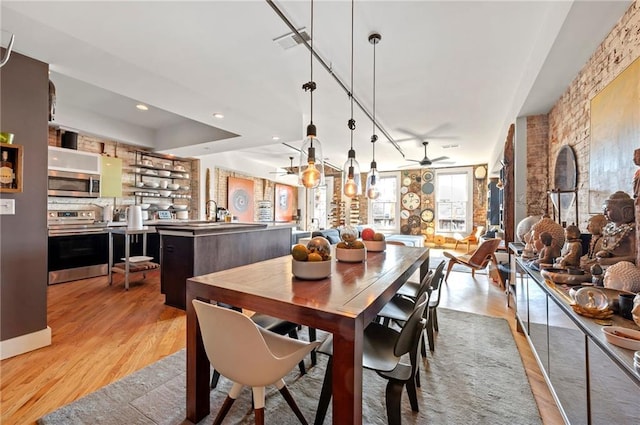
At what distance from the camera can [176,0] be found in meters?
1.90

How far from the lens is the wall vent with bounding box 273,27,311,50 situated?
7.38 ft

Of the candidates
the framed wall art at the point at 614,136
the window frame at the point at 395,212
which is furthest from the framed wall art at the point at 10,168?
the window frame at the point at 395,212

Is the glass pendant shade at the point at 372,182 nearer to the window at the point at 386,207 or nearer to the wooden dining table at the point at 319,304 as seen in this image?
the wooden dining table at the point at 319,304

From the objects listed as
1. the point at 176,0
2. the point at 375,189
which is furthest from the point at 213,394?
the point at 375,189

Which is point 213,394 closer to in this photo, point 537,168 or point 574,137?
point 574,137

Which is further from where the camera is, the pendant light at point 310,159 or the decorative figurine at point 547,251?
the pendant light at point 310,159

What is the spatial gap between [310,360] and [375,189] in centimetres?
249

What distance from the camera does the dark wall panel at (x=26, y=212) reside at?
2.18 metres

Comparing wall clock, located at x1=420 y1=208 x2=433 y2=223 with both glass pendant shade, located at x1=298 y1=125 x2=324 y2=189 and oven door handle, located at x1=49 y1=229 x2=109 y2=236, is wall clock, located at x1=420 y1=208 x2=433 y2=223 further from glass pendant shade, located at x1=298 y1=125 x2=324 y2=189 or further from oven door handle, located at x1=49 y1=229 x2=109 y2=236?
oven door handle, located at x1=49 y1=229 x2=109 y2=236

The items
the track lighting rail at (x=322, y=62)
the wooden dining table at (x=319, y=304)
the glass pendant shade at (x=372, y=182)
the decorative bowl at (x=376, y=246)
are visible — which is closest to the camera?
the wooden dining table at (x=319, y=304)

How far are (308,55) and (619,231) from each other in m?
2.64

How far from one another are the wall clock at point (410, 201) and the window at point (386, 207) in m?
0.32

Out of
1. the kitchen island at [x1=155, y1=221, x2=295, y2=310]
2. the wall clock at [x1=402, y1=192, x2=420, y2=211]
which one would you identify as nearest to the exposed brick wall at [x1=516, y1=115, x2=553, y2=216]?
the kitchen island at [x1=155, y1=221, x2=295, y2=310]

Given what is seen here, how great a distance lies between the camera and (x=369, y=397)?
175 cm
